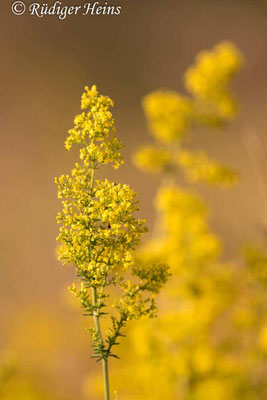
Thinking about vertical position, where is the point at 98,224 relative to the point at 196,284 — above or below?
below

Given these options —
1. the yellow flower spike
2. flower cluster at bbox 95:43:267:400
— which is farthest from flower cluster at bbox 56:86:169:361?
flower cluster at bbox 95:43:267:400

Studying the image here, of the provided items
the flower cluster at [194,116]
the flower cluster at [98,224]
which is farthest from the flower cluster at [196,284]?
the flower cluster at [98,224]

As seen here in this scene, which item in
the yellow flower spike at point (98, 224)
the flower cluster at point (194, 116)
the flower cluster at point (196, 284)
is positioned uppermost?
the flower cluster at point (194, 116)

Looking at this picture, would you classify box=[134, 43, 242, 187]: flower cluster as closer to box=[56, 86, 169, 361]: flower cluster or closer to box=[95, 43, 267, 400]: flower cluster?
box=[95, 43, 267, 400]: flower cluster

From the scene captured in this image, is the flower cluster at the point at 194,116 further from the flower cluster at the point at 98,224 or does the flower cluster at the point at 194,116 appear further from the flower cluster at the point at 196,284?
the flower cluster at the point at 98,224

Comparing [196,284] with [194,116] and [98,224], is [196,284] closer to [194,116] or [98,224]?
[194,116]

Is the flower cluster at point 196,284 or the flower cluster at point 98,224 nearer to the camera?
the flower cluster at point 98,224

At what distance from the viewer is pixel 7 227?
1391 cm

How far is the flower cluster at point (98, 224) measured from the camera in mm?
1748

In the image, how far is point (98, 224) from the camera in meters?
1.83

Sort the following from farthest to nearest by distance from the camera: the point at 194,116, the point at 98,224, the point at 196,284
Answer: the point at 194,116
the point at 196,284
the point at 98,224

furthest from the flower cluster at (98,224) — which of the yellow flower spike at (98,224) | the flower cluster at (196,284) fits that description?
the flower cluster at (196,284)

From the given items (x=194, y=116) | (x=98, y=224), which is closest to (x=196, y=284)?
(x=194, y=116)

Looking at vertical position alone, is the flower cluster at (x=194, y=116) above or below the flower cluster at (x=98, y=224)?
above
